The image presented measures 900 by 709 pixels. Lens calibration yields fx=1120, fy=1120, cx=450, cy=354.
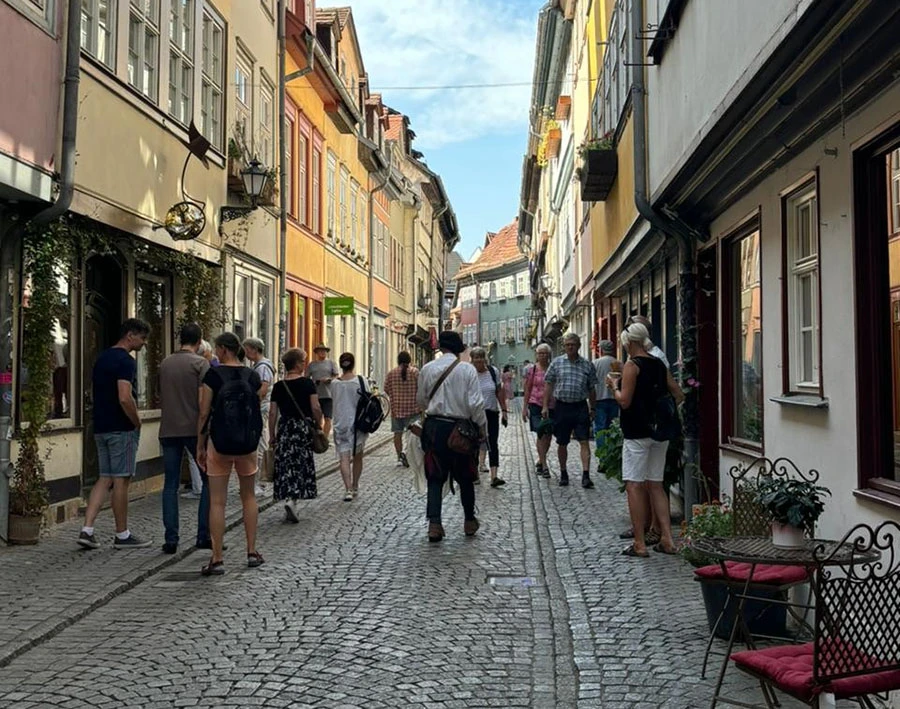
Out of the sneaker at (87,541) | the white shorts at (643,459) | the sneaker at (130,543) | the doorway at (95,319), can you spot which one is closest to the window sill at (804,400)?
the white shorts at (643,459)

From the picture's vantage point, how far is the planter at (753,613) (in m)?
5.81

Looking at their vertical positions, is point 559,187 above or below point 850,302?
above

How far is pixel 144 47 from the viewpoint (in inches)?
505

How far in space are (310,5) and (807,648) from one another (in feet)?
74.5

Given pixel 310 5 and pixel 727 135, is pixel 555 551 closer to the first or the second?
pixel 727 135

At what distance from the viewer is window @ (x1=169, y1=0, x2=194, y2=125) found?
547 inches

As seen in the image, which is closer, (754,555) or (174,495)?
(754,555)

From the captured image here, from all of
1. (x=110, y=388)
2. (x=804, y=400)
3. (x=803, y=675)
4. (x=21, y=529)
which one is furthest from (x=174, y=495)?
(x=803, y=675)

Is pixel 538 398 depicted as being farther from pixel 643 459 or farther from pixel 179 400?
pixel 179 400

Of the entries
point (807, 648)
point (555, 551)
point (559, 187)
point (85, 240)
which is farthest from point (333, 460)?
point (559, 187)

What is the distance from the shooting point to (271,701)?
499cm

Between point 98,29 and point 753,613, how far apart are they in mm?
8860

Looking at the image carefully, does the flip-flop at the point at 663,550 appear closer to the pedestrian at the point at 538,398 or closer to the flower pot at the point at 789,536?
the flower pot at the point at 789,536

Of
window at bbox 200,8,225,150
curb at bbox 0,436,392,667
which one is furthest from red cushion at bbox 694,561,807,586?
window at bbox 200,8,225,150
